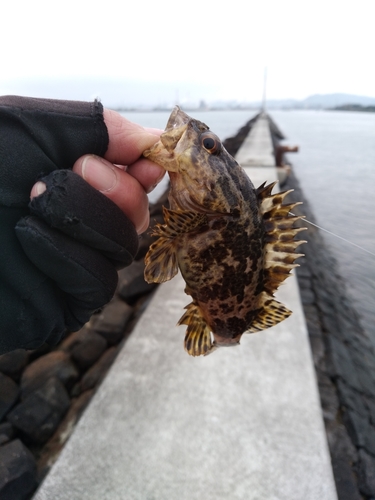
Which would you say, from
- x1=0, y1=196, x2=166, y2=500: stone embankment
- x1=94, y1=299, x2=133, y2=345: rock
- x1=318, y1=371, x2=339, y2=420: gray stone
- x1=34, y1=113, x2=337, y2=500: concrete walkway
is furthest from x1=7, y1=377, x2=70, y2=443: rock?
x1=318, y1=371, x2=339, y2=420: gray stone

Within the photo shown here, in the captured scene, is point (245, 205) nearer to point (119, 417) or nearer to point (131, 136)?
point (131, 136)

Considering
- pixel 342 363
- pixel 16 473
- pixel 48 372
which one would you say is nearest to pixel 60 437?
pixel 16 473

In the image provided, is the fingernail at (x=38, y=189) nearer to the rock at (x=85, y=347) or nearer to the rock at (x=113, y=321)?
the rock at (x=85, y=347)

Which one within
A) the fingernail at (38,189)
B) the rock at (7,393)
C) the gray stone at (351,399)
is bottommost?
the gray stone at (351,399)

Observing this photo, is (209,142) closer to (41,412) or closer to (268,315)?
(268,315)

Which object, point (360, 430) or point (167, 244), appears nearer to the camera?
point (167, 244)

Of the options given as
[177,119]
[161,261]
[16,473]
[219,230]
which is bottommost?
[16,473]

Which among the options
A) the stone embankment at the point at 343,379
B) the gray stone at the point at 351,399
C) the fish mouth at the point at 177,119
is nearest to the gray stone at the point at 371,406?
the stone embankment at the point at 343,379
